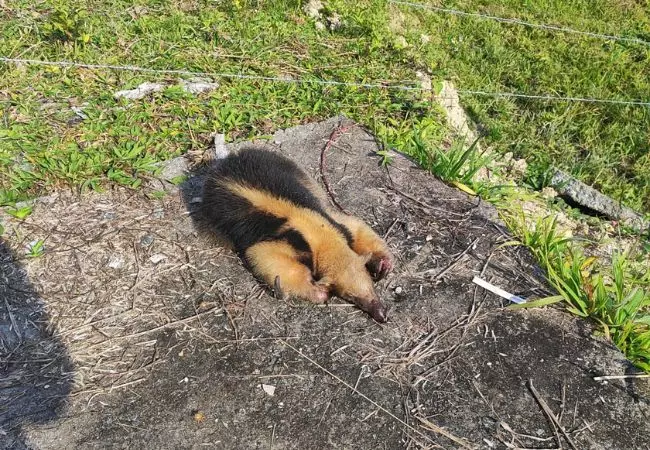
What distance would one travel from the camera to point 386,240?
412 cm

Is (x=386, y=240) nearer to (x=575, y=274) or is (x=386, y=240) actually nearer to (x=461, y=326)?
(x=461, y=326)

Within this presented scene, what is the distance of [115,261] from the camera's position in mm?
3908

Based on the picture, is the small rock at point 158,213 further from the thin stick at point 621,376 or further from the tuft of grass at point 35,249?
the thin stick at point 621,376

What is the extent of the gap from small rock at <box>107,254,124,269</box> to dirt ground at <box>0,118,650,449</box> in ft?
0.03

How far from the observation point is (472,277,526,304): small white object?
3.69 m

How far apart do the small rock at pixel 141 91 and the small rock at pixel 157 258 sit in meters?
2.32

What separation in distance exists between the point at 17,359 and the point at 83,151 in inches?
85.7

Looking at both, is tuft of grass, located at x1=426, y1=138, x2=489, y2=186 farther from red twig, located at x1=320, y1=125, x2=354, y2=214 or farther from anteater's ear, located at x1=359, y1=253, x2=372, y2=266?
anteater's ear, located at x1=359, y1=253, x2=372, y2=266

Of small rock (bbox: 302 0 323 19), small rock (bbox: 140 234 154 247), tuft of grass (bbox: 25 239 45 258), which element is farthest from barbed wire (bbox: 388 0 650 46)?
tuft of grass (bbox: 25 239 45 258)

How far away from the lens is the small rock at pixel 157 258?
3.92m

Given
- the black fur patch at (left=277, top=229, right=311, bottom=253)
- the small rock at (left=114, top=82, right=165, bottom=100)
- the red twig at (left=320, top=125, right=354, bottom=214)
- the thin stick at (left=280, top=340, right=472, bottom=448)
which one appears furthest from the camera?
the small rock at (left=114, top=82, right=165, bottom=100)

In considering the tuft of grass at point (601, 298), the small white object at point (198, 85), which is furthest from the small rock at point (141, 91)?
the tuft of grass at point (601, 298)

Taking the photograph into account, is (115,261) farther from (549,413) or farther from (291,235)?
(549,413)

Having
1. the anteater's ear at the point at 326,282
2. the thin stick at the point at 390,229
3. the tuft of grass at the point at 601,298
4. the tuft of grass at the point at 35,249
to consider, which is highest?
the tuft of grass at the point at 601,298
